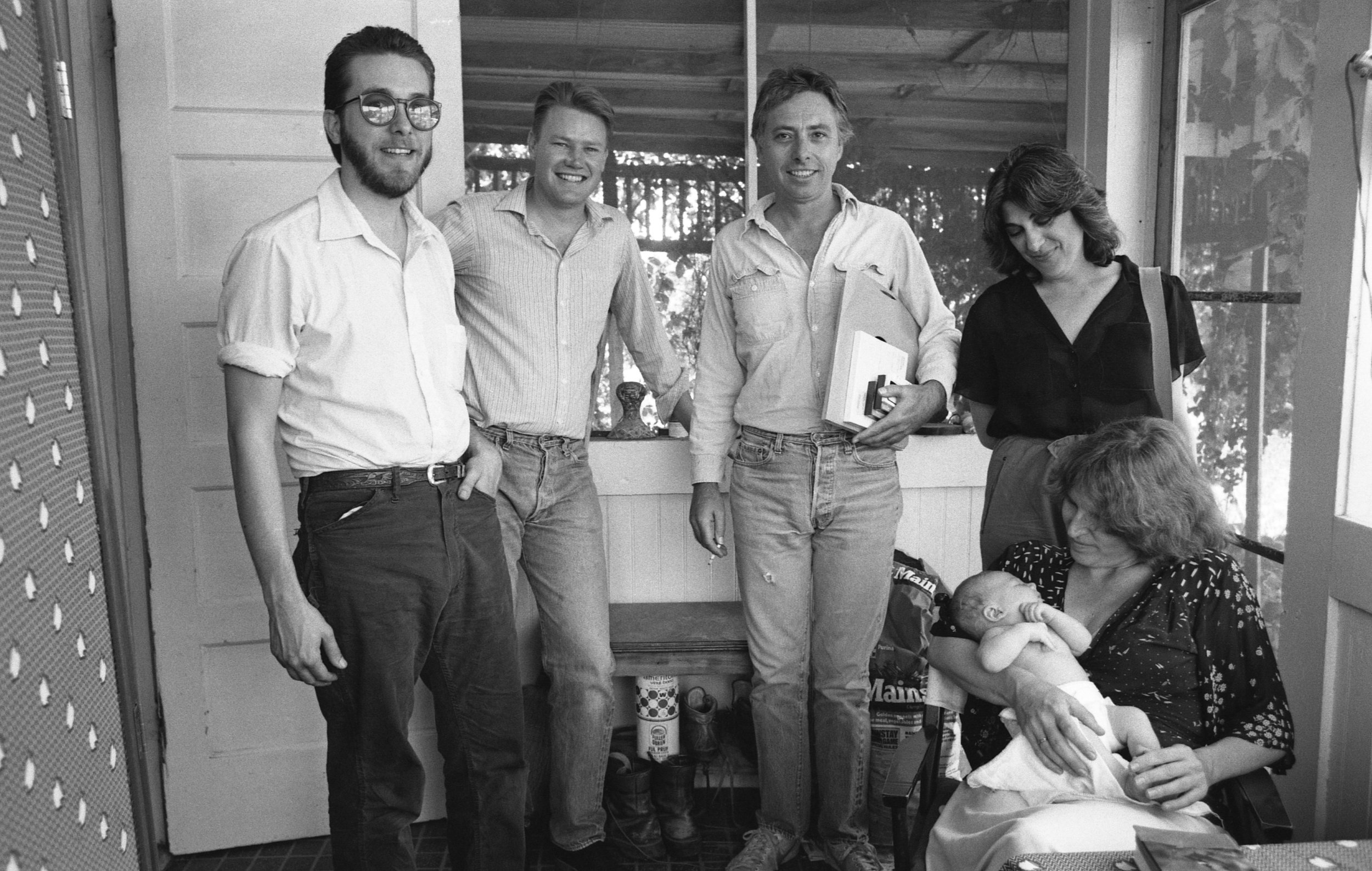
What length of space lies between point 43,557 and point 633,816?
1.86m

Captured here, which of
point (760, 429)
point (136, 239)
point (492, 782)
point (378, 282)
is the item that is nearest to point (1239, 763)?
point (760, 429)

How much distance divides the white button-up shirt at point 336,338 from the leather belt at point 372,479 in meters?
0.01

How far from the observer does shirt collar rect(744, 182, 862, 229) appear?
258 cm

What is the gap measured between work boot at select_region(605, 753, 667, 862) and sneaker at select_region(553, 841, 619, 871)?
104 mm

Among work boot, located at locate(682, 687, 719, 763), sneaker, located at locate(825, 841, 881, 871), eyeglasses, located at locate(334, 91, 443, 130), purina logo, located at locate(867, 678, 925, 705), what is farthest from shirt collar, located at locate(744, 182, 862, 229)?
sneaker, located at locate(825, 841, 881, 871)

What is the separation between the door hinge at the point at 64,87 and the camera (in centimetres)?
161

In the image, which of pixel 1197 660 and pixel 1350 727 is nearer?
pixel 1197 660

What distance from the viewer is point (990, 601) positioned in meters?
1.90

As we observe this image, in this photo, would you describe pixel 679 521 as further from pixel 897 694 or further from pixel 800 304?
pixel 800 304

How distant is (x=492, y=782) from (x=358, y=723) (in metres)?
0.38

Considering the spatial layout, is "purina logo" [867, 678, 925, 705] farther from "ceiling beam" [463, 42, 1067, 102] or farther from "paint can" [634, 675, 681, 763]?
"ceiling beam" [463, 42, 1067, 102]

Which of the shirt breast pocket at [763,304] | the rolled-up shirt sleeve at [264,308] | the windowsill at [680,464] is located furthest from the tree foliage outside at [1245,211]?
the rolled-up shirt sleeve at [264,308]

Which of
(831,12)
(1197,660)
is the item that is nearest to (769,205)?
(831,12)

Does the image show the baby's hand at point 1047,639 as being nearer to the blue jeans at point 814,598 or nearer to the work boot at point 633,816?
the blue jeans at point 814,598
